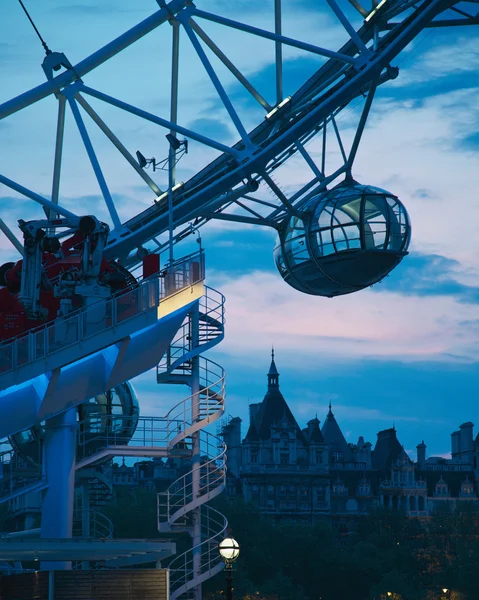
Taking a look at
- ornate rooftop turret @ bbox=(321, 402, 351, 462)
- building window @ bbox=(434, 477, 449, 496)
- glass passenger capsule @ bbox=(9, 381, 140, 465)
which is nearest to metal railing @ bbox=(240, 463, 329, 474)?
ornate rooftop turret @ bbox=(321, 402, 351, 462)

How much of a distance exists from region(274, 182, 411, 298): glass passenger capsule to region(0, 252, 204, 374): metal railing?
806cm

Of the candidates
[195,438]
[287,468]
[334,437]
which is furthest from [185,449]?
[334,437]

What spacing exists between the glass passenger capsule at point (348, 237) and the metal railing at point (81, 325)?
317 inches

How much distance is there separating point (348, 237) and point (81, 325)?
37.2ft

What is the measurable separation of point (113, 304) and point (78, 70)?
10716mm

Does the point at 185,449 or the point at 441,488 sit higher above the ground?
the point at 441,488

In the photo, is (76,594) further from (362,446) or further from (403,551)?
(362,446)

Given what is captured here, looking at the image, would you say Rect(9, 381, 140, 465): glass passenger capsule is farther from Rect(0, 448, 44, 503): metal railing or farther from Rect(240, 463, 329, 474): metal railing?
Rect(240, 463, 329, 474): metal railing

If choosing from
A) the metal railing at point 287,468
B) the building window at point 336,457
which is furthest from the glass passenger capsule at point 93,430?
the building window at point 336,457

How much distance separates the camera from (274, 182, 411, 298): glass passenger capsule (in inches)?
1678

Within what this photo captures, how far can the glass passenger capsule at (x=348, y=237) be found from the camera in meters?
42.6

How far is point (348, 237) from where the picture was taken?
140ft

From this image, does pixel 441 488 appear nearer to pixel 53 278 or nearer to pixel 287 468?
pixel 287 468

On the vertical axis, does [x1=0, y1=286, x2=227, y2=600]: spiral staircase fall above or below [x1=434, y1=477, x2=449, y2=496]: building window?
below
